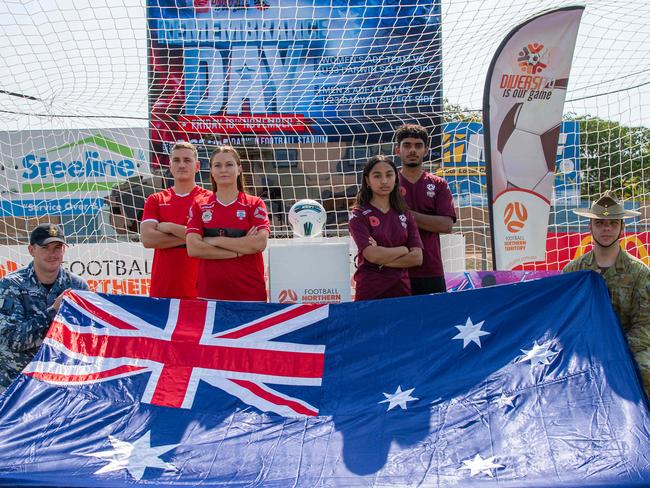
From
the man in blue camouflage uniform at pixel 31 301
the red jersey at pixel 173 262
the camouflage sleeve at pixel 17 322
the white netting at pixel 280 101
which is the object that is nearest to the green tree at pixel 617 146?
the white netting at pixel 280 101

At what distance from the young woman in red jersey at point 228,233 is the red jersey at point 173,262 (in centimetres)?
31

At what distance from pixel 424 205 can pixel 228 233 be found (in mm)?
1209

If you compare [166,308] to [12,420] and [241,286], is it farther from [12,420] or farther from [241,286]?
[12,420]

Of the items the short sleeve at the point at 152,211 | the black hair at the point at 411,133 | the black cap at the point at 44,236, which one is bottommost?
the black cap at the point at 44,236

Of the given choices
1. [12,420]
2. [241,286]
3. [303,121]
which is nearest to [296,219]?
[241,286]

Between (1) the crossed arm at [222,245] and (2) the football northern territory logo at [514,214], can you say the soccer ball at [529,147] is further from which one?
(1) the crossed arm at [222,245]

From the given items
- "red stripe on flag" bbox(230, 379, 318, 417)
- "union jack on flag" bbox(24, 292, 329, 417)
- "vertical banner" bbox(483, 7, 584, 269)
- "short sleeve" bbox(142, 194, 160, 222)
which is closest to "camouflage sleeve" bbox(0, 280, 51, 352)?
"union jack on flag" bbox(24, 292, 329, 417)

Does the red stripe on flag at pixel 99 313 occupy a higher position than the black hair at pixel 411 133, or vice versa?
the black hair at pixel 411 133

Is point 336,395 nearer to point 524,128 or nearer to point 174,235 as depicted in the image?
point 174,235

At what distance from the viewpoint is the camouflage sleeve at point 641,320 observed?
2887 mm

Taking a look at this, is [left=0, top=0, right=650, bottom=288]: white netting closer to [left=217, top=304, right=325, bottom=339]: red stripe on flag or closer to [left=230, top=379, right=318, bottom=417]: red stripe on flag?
[left=217, top=304, right=325, bottom=339]: red stripe on flag

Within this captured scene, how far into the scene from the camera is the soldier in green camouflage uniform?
3.03m

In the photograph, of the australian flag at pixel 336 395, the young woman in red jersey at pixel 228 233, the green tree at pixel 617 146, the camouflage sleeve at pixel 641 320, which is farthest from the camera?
the green tree at pixel 617 146

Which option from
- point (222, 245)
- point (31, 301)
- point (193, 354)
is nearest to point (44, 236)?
point (31, 301)
